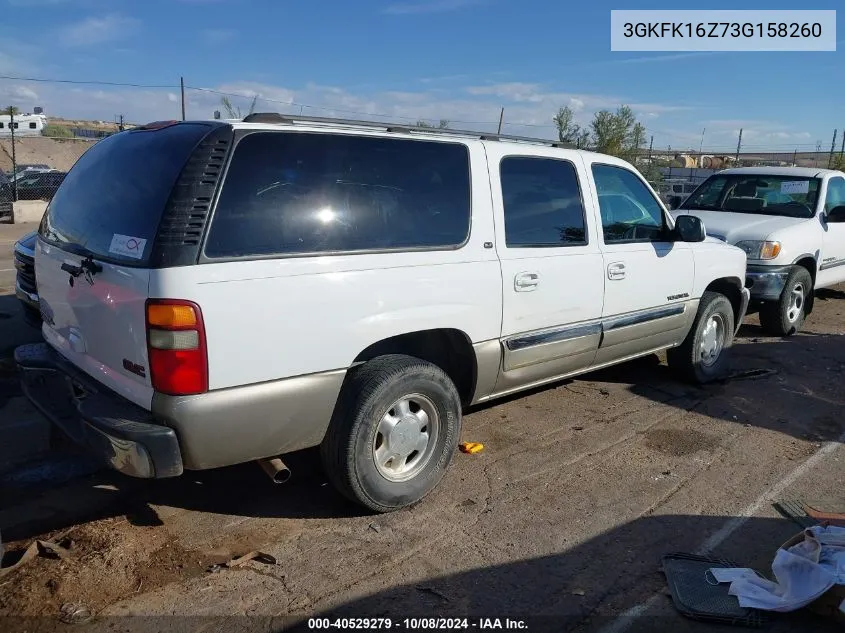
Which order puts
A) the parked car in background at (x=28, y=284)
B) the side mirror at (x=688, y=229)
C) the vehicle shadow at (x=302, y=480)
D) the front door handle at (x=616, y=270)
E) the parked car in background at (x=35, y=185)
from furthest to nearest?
the parked car in background at (x=35, y=185) < the parked car in background at (x=28, y=284) < the side mirror at (x=688, y=229) < the front door handle at (x=616, y=270) < the vehicle shadow at (x=302, y=480)

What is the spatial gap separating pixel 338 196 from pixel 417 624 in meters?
1.93

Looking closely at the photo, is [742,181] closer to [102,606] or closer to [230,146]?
[230,146]

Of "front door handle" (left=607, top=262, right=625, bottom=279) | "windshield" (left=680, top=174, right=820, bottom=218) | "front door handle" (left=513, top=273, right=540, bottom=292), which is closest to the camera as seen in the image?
"front door handle" (left=513, top=273, right=540, bottom=292)

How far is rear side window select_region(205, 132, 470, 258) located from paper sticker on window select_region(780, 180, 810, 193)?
6332 mm

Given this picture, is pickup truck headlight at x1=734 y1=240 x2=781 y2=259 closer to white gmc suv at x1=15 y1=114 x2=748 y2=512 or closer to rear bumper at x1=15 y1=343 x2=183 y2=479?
white gmc suv at x1=15 y1=114 x2=748 y2=512

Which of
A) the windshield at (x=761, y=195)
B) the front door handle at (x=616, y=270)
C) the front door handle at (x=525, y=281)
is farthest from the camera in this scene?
the windshield at (x=761, y=195)

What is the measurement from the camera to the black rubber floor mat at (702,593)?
9.71 feet

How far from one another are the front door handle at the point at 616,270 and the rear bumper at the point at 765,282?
349 centimetres

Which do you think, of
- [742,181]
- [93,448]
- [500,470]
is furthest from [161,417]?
[742,181]

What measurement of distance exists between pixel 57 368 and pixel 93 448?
66 centimetres

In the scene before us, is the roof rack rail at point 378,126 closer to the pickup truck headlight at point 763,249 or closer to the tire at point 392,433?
the tire at point 392,433

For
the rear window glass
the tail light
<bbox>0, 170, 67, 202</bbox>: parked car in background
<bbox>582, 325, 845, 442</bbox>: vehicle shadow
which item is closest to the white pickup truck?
<bbox>582, 325, 845, 442</bbox>: vehicle shadow

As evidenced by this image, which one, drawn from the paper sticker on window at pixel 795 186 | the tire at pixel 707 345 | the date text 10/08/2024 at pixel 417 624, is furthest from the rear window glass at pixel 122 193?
the paper sticker on window at pixel 795 186

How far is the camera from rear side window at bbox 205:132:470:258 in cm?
308
